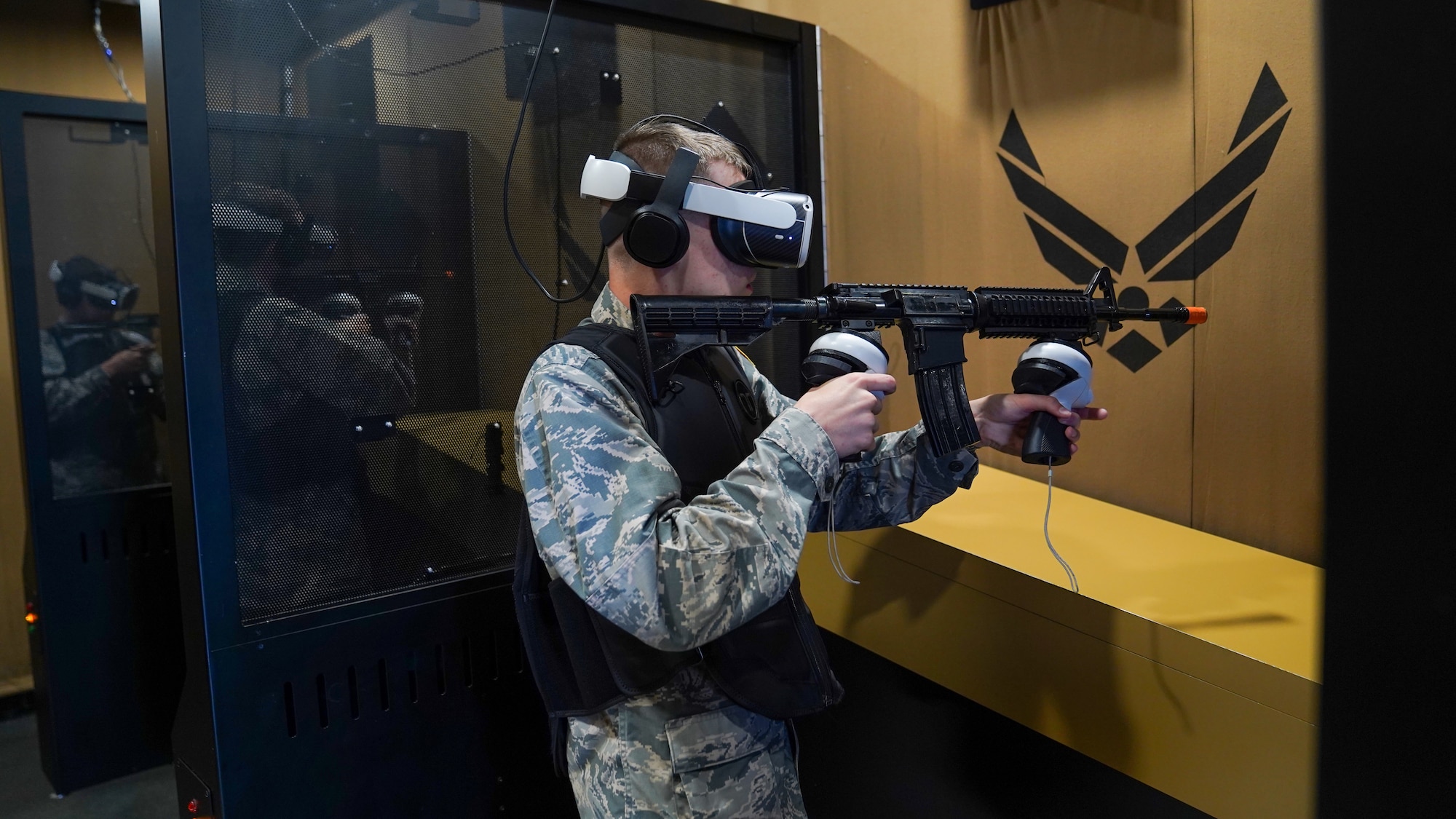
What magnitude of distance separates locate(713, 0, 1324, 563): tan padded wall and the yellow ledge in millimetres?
107

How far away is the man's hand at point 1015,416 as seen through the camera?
45.3 inches

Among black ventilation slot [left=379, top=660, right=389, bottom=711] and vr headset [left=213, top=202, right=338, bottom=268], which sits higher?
vr headset [left=213, top=202, right=338, bottom=268]

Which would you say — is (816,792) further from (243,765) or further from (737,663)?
(243,765)

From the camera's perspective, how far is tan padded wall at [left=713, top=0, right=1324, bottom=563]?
47.0 inches

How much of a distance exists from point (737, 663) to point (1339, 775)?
0.76 m

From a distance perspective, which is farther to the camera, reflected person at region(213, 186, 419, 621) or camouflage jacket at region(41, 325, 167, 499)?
camouflage jacket at region(41, 325, 167, 499)

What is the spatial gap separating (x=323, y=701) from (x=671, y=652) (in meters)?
0.68

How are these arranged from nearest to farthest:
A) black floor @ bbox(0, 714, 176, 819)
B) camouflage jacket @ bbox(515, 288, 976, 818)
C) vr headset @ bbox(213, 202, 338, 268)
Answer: camouflage jacket @ bbox(515, 288, 976, 818), vr headset @ bbox(213, 202, 338, 268), black floor @ bbox(0, 714, 176, 819)

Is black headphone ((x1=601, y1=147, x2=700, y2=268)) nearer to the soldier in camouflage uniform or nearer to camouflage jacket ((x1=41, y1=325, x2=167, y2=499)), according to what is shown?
A: the soldier in camouflage uniform

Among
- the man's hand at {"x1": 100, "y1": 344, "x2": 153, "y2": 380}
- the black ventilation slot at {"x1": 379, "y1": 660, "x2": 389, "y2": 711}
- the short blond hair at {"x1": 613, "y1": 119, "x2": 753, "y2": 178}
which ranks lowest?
the black ventilation slot at {"x1": 379, "y1": 660, "x2": 389, "y2": 711}

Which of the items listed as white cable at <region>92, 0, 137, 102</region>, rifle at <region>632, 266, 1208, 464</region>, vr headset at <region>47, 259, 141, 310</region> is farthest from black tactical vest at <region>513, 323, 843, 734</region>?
white cable at <region>92, 0, 137, 102</region>

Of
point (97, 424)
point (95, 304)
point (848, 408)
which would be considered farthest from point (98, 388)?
point (848, 408)

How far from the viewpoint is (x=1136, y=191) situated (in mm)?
1381

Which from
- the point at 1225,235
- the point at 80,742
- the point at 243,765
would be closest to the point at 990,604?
the point at 1225,235
